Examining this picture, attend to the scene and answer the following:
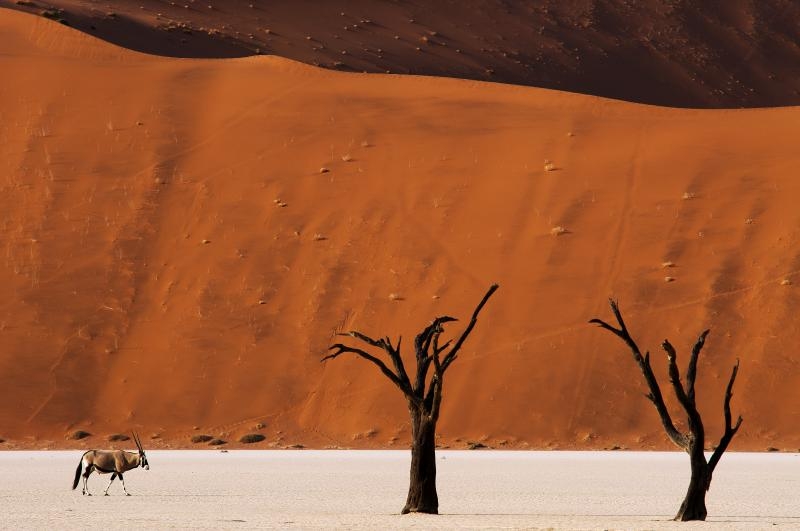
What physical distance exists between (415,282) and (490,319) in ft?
8.17

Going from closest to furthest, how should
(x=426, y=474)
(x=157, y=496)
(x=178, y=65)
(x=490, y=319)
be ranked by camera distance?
(x=426, y=474)
(x=157, y=496)
(x=490, y=319)
(x=178, y=65)

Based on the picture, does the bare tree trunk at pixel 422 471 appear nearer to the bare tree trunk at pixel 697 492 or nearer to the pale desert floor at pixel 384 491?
the pale desert floor at pixel 384 491

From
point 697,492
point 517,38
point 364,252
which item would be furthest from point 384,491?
point 517,38

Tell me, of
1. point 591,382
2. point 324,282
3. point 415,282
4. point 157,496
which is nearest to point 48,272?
point 324,282

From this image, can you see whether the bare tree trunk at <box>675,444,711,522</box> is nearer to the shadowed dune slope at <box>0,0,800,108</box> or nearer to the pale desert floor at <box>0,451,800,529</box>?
the pale desert floor at <box>0,451,800,529</box>

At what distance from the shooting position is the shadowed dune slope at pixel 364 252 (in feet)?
114

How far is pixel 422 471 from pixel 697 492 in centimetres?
346

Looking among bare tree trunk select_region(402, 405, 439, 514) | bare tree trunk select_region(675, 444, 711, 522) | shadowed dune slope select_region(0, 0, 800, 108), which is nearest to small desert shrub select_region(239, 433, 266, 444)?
bare tree trunk select_region(402, 405, 439, 514)

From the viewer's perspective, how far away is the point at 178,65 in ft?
162

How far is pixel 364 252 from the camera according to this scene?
129 feet

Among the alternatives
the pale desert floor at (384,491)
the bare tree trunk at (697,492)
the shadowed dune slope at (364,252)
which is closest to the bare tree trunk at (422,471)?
the pale desert floor at (384,491)

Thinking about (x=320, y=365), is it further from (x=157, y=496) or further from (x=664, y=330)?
(x=157, y=496)

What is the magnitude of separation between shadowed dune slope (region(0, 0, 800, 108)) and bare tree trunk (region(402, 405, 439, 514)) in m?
44.2

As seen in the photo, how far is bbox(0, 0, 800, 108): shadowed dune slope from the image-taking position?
63188 mm
